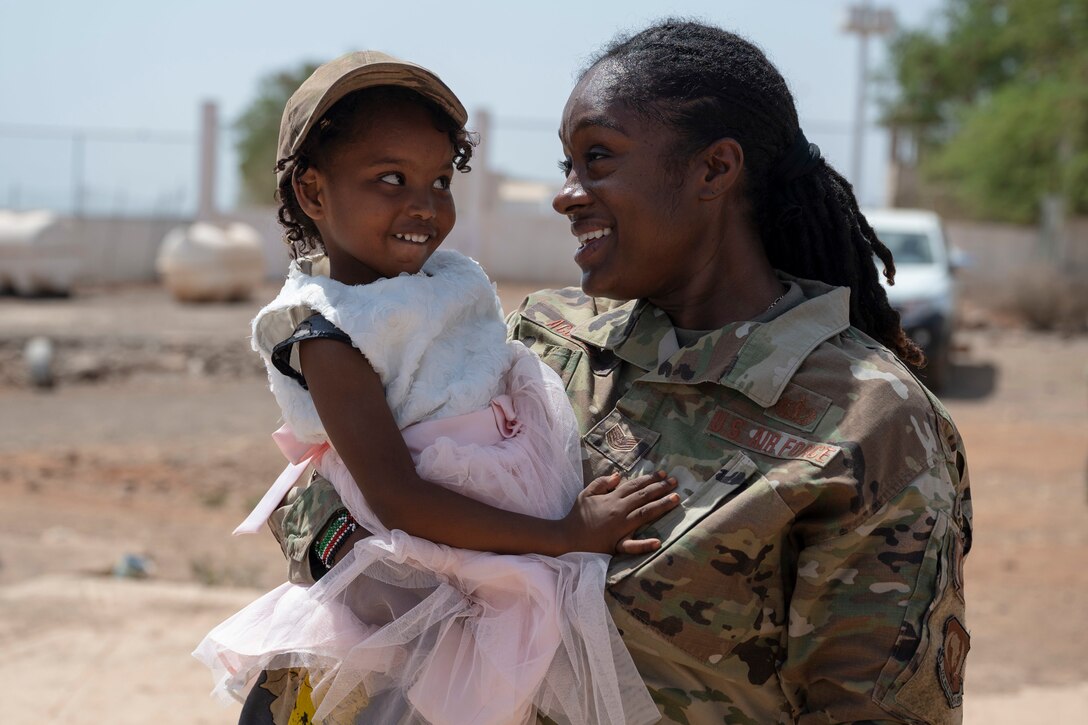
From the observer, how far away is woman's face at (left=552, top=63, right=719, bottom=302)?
95.1 inches

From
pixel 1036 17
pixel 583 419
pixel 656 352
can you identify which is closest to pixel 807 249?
pixel 656 352

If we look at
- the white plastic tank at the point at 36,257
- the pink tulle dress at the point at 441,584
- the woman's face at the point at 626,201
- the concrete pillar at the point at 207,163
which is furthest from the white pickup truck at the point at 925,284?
the concrete pillar at the point at 207,163

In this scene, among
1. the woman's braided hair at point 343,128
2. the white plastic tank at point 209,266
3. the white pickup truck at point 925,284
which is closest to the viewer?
the woman's braided hair at point 343,128

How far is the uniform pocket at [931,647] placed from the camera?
6.57 feet

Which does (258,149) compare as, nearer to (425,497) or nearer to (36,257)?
(36,257)

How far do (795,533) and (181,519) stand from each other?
6.80 meters

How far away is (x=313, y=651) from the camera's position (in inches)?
87.5

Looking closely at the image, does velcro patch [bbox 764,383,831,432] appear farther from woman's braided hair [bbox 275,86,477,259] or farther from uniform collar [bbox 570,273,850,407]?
woman's braided hair [bbox 275,86,477,259]

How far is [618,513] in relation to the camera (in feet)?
7.13

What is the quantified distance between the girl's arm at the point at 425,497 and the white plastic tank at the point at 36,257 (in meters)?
19.3

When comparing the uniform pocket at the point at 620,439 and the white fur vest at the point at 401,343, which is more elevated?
the white fur vest at the point at 401,343

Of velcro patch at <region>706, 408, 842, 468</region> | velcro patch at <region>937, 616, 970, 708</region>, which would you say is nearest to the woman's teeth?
velcro patch at <region>706, 408, 842, 468</region>

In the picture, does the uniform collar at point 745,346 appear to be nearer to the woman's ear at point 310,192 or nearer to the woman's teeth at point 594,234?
the woman's teeth at point 594,234

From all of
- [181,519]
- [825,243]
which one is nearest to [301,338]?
[825,243]
